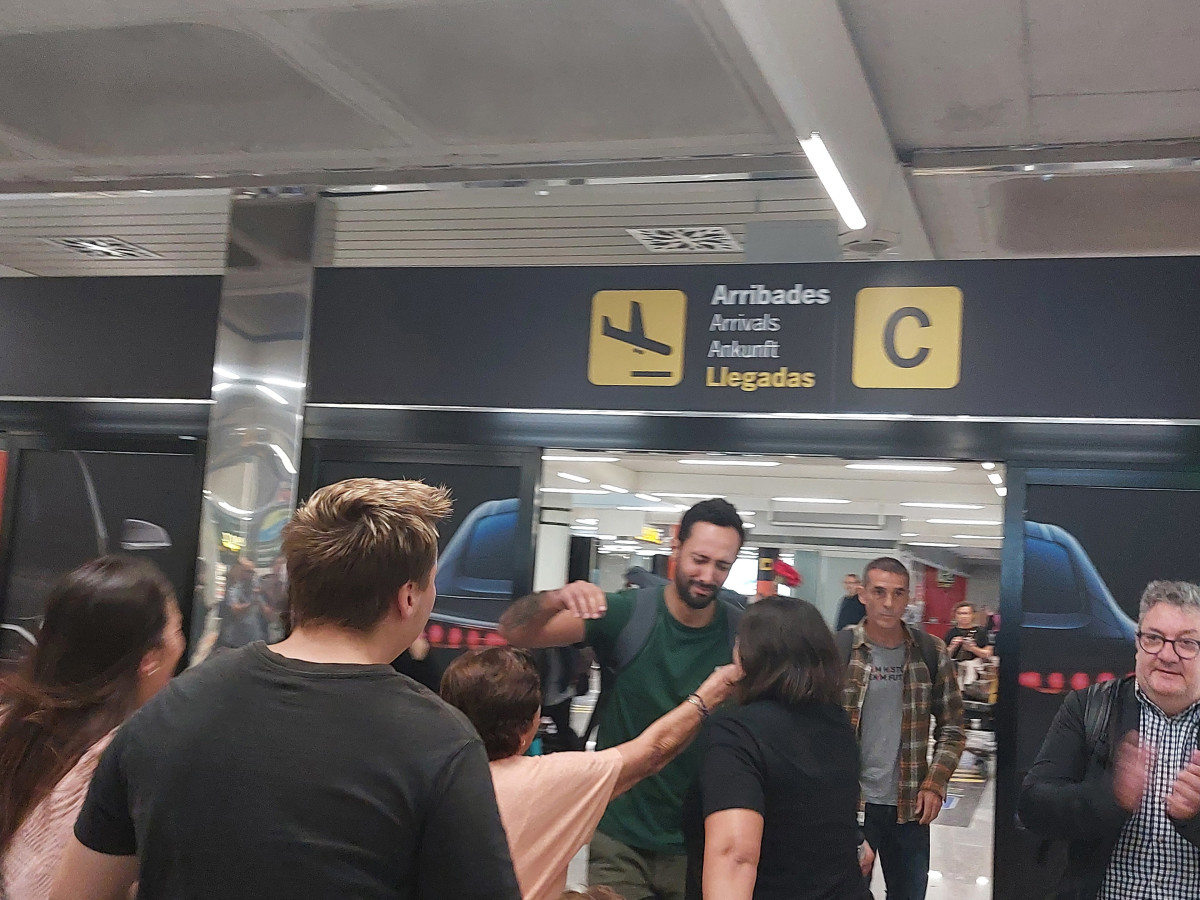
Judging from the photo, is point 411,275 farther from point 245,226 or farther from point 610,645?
point 610,645

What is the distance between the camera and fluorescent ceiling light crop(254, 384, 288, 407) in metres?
4.21

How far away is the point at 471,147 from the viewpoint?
431cm

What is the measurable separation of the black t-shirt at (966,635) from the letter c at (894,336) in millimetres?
1023

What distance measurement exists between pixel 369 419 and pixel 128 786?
A: 2.86 meters

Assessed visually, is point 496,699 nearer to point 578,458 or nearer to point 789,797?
point 789,797

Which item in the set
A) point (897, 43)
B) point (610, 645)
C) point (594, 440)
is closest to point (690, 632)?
point (610, 645)

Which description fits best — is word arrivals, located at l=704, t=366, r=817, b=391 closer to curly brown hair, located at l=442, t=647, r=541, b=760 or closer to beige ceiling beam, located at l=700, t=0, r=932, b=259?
beige ceiling beam, located at l=700, t=0, r=932, b=259

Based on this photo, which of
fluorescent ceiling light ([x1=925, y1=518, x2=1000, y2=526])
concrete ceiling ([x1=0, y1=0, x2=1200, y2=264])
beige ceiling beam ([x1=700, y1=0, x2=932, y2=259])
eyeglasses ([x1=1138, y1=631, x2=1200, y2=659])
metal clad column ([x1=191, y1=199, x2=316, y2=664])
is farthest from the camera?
metal clad column ([x1=191, y1=199, x2=316, y2=664])

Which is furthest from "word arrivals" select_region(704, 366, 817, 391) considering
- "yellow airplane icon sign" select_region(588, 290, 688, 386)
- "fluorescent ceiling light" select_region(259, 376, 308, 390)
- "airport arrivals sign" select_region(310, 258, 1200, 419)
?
"fluorescent ceiling light" select_region(259, 376, 308, 390)

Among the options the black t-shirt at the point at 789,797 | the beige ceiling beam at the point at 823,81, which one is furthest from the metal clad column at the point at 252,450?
the black t-shirt at the point at 789,797

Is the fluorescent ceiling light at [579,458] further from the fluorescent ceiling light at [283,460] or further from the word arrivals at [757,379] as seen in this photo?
the fluorescent ceiling light at [283,460]

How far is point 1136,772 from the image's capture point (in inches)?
109

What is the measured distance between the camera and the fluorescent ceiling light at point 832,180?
3.03m

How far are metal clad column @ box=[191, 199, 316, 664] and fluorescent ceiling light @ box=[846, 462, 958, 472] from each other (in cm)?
205
